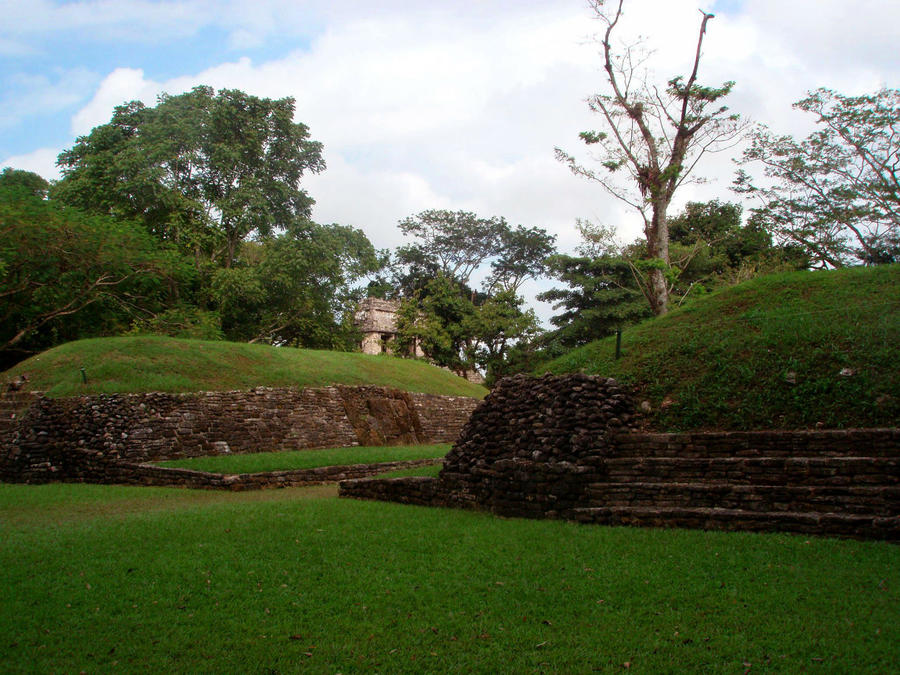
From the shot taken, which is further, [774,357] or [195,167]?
[195,167]

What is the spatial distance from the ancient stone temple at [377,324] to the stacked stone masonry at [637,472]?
22.6m

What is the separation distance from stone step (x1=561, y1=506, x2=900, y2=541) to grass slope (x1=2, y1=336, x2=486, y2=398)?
12.1 metres

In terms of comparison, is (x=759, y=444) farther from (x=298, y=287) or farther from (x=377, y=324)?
(x=377, y=324)

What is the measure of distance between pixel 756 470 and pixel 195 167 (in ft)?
82.7

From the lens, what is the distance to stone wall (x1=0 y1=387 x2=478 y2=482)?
43.7ft

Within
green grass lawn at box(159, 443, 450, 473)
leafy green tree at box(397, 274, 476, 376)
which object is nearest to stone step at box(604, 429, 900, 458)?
green grass lawn at box(159, 443, 450, 473)

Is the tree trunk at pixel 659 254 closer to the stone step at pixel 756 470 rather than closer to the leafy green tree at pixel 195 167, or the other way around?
the stone step at pixel 756 470

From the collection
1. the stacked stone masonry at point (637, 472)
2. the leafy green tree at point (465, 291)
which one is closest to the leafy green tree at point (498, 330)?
the leafy green tree at point (465, 291)

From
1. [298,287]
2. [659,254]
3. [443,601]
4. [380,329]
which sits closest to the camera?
[443,601]

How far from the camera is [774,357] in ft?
28.9

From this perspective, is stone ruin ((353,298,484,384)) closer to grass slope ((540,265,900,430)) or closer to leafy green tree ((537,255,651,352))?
leafy green tree ((537,255,651,352))

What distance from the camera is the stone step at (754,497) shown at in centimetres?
588

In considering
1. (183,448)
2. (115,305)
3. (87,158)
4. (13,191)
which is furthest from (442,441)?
(87,158)

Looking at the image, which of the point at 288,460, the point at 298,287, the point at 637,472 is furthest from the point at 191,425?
the point at 298,287
